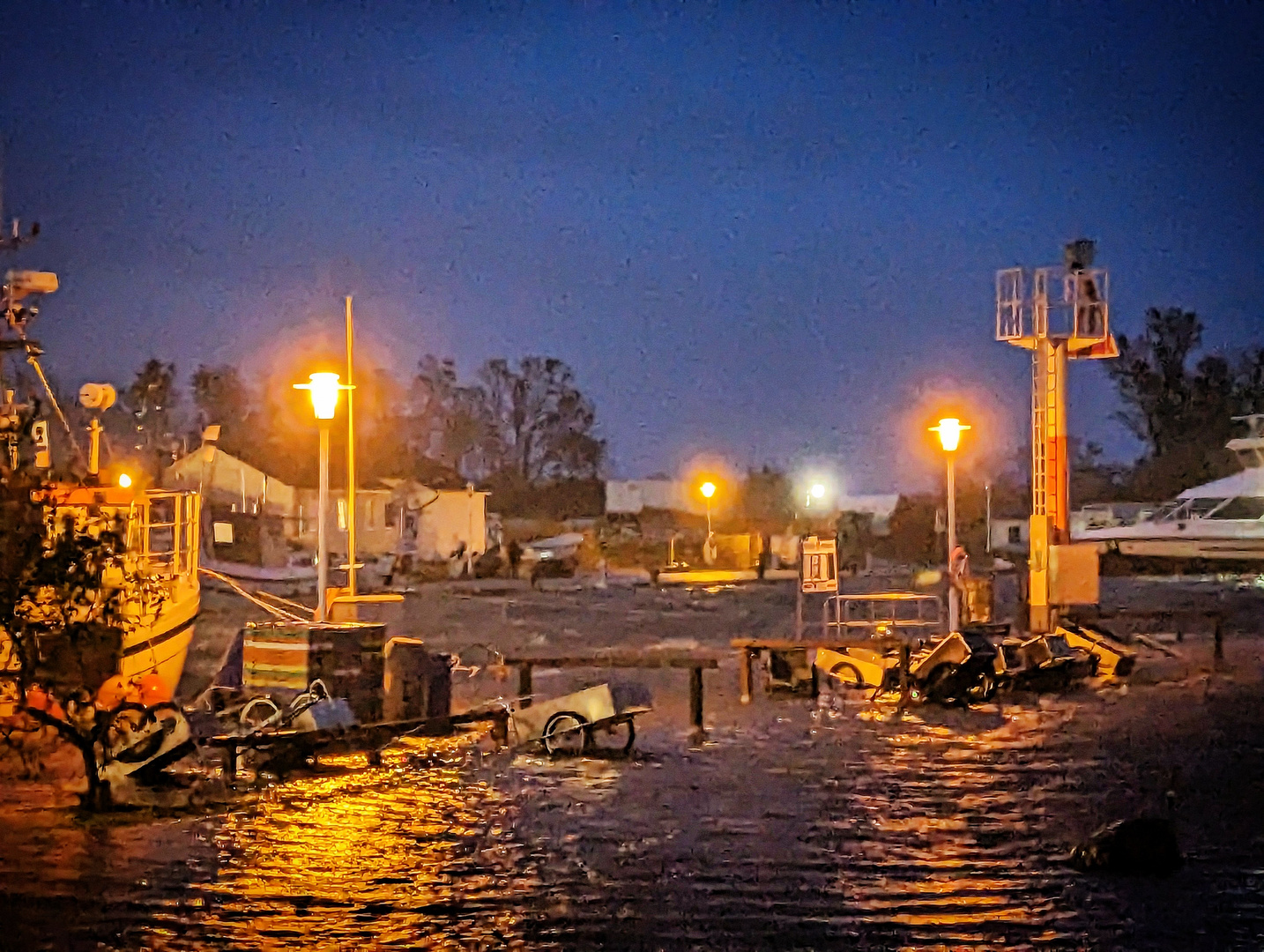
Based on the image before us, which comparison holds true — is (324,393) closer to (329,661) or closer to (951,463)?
(329,661)

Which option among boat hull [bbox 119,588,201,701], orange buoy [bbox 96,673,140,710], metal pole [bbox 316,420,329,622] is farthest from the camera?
boat hull [bbox 119,588,201,701]

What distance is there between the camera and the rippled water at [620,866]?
8.09 metres

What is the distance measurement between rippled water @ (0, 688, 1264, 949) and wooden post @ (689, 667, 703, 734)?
7.70 ft

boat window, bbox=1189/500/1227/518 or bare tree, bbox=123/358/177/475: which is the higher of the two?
bare tree, bbox=123/358/177/475

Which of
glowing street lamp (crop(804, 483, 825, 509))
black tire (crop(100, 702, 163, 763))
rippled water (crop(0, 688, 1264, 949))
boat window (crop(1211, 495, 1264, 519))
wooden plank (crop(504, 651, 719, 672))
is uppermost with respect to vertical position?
glowing street lamp (crop(804, 483, 825, 509))

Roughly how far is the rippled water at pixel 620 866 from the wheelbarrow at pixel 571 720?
534 mm

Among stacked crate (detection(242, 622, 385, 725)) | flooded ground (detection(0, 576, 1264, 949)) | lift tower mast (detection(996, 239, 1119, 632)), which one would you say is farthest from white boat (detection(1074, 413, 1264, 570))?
stacked crate (detection(242, 622, 385, 725))

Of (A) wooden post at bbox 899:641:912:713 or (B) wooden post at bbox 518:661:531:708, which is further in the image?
(A) wooden post at bbox 899:641:912:713

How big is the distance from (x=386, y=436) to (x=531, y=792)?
296 ft

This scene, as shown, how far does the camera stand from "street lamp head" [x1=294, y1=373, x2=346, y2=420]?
620 inches

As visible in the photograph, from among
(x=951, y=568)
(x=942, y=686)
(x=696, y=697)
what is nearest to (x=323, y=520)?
(x=696, y=697)

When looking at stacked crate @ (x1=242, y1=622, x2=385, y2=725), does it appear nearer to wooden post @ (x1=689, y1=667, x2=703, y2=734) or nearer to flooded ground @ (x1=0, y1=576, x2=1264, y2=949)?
flooded ground @ (x1=0, y1=576, x2=1264, y2=949)

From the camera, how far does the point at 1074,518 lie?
250 feet

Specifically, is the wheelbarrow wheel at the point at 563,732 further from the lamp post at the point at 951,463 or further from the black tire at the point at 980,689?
the lamp post at the point at 951,463
